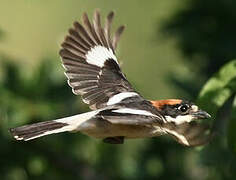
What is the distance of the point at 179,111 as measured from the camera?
3.05 metres

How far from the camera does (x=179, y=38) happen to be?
4.80 m

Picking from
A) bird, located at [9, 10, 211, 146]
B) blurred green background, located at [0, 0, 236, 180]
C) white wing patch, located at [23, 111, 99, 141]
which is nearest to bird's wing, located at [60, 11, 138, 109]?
bird, located at [9, 10, 211, 146]

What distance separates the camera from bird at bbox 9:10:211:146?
2.91 m

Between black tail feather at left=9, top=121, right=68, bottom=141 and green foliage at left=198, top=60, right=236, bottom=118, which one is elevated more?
green foliage at left=198, top=60, right=236, bottom=118

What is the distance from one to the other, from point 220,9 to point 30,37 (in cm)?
348

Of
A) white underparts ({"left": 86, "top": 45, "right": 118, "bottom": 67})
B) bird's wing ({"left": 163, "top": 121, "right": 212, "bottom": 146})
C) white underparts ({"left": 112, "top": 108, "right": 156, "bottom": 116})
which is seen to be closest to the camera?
white underparts ({"left": 112, "top": 108, "right": 156, "bottom": 116})

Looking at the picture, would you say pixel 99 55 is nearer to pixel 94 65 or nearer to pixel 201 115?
pixel 94 65

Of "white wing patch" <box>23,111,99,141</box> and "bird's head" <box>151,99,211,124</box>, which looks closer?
"white wing patch" <box>23,111,99,141</box>

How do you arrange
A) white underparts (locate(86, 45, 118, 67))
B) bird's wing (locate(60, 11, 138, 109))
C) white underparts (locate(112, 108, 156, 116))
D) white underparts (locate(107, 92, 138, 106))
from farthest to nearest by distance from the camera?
1. white underparts (locate(86, 45, 118, 67))
2. bird's wing (locate(60, 11, 138, 109))
3. white underparts (locate(107, 92, 138, 106))
4. white underparts (locate(112, 108, 156, 116))

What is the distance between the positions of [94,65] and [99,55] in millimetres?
63

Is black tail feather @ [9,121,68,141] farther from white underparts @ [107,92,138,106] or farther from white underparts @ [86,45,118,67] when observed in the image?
→ white underparts @ [86,45,118,67]

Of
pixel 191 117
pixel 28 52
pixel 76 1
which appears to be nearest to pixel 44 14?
pixel 76 1

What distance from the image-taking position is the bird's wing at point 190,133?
2.97 meters

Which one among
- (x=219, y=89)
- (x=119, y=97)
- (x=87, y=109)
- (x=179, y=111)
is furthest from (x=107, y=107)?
(x=87, y=109)
